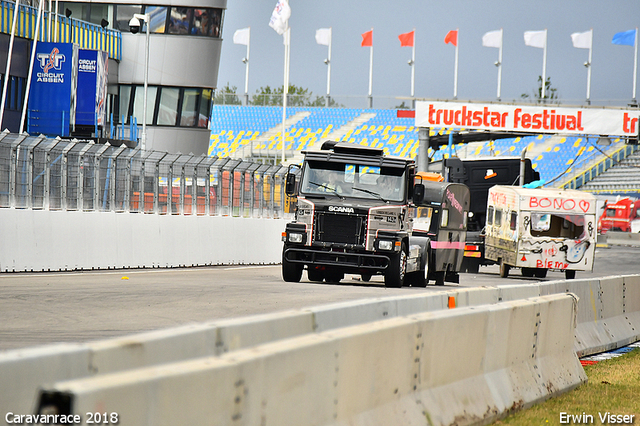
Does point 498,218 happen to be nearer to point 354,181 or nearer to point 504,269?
point 504,269

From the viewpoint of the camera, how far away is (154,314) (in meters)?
12.4

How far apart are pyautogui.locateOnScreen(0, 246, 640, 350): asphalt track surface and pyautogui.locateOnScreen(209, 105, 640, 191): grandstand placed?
46.8 meters

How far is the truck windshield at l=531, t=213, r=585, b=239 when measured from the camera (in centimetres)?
2812

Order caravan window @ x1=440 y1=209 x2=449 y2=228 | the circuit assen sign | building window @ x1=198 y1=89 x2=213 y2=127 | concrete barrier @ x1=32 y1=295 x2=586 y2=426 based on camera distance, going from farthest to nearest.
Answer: building window @ x1=198 y1=89 x2=213 y2=127 < the circuit assen sign < caravan window @ x1=440 y1=209 x2=449 y2=228 < concrete barrier @ x1=32 y1=295 x2=586 y2=426

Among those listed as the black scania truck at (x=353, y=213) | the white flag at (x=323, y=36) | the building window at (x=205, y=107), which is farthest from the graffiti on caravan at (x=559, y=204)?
the white flag at (x=323, y=36)

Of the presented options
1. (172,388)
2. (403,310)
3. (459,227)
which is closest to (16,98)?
(459,227)

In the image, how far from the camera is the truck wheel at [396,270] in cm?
1908

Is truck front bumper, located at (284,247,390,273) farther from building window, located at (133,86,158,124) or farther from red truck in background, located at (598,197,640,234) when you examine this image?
red truck in background, located at (598,197,640,234)

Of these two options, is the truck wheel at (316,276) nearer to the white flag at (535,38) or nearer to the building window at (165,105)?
the building window at (165,105)

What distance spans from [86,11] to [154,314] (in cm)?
3809

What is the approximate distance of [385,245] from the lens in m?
18.9

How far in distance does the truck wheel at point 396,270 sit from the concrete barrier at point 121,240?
22.0ft

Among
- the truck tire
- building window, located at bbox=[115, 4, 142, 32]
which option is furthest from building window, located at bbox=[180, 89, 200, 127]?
the truck tire

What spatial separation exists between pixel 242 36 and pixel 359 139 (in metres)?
16.1
